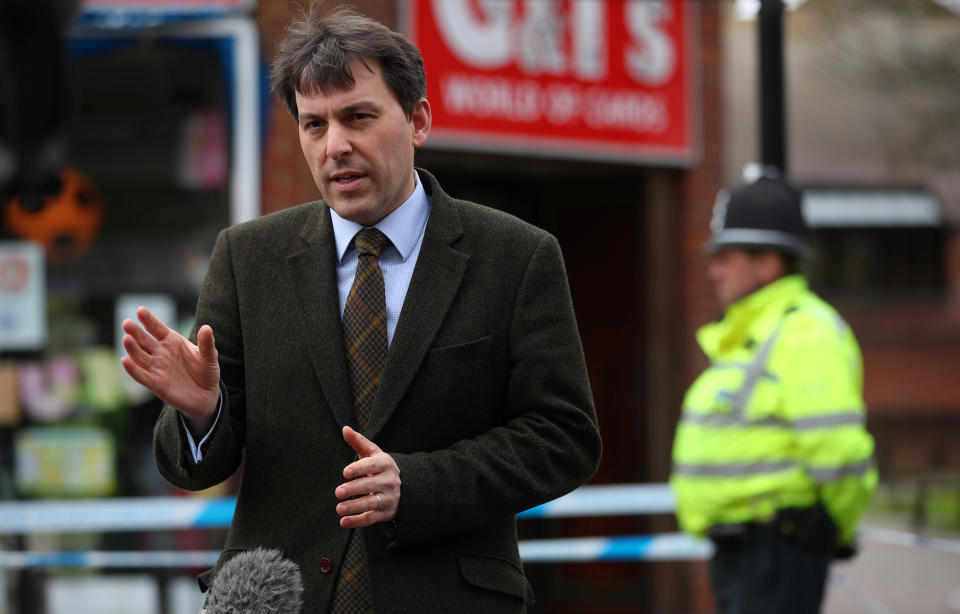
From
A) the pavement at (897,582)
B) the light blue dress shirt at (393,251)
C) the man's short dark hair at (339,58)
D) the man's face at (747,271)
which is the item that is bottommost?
the pavement at (897,582)

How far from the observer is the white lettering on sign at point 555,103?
7551 mm

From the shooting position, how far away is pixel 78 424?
708cm

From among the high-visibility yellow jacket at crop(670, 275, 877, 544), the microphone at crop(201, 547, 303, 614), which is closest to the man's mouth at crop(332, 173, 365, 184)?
the microphone at crop(201, 547, 303, 614)

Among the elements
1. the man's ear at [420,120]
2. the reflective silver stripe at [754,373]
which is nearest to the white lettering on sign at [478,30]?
the reflective silver stripe at [754,373]

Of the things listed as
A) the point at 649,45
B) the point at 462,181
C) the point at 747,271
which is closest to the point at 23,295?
the point at 462,181

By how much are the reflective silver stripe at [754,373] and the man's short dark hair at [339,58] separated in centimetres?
218

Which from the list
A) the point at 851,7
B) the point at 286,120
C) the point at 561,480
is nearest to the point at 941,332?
the point at 851,7

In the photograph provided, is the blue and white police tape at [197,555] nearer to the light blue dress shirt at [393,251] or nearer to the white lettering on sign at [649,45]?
the white lettering on sign at [649,45]

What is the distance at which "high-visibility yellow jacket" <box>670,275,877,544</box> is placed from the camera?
4168 mm

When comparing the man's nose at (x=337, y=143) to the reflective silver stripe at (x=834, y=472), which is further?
the reflective silver stripe at (x=834, y=472)

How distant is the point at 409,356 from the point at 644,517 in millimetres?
6140

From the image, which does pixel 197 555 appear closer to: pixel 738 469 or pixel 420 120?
pixel 738 469

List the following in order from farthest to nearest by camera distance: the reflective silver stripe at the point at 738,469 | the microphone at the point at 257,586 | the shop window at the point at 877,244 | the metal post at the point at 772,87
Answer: the shop window at the point at 877,244 → the metal post at the point at 772,87 → the reflective silver stripe at the point at 738,469 → the microphone at the point at 257,586

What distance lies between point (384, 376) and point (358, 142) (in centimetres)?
43
